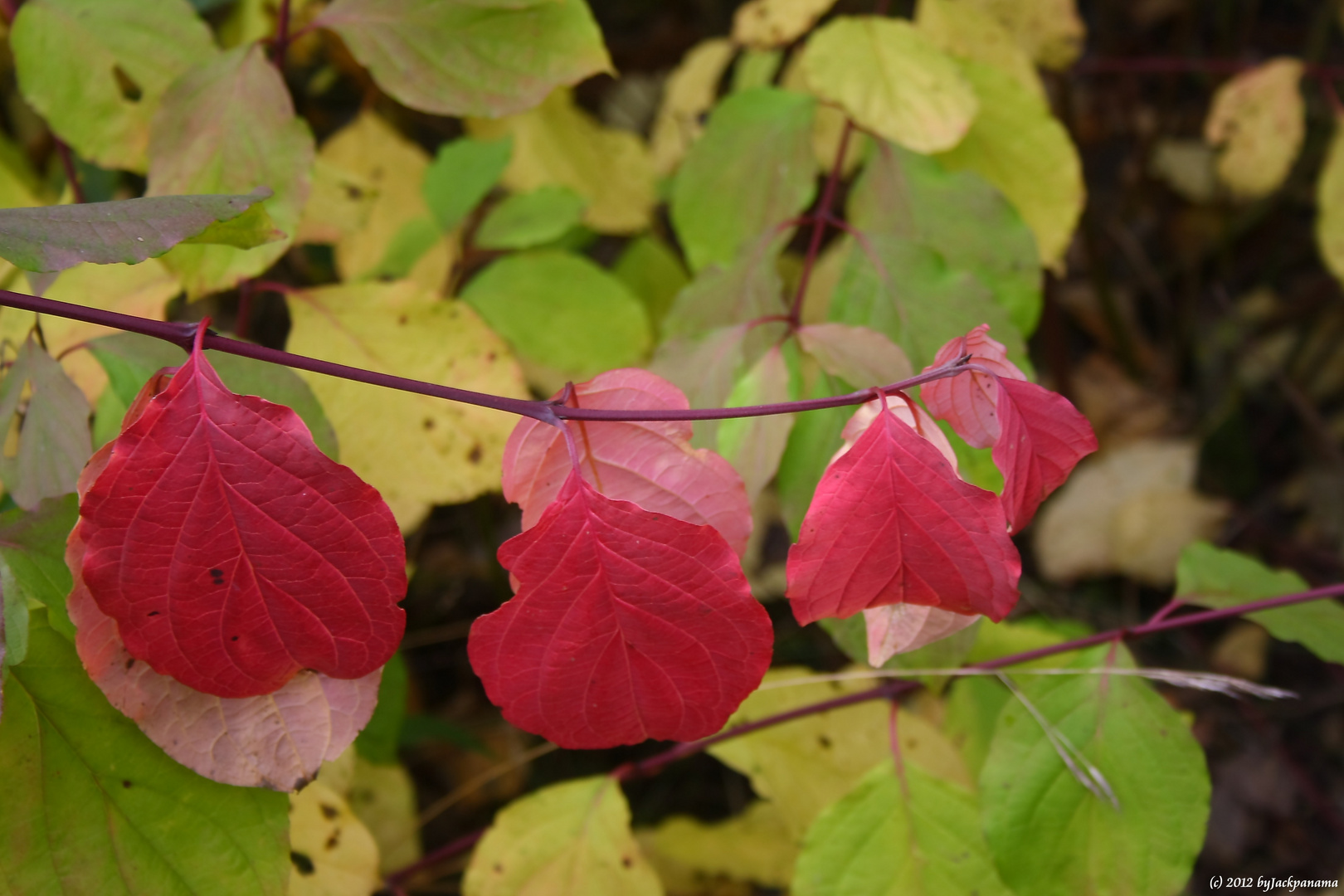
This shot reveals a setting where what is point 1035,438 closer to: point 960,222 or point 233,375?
point 960,222

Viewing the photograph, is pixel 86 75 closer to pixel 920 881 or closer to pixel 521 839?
pixel 521 839

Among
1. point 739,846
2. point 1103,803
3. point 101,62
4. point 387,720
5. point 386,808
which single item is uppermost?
point 101,62

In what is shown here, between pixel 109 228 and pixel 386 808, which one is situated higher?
pixel 109 228

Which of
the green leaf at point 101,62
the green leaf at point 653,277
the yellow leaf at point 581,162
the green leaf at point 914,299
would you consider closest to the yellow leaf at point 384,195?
the yellow leaf at point 581,162

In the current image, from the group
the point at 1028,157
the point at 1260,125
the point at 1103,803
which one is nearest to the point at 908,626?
the point at 1103,803

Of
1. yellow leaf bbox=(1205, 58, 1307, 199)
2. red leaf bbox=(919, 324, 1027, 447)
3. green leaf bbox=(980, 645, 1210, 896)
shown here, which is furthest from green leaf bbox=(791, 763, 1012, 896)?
yellow leaf bbox=(1205, 58, 1307, 199)

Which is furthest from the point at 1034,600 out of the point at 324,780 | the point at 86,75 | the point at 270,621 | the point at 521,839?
the point at 86,75
